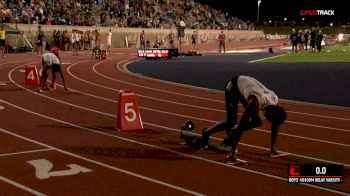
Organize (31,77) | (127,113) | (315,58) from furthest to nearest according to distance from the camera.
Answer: (315,58)
(31,77)
(127,113)

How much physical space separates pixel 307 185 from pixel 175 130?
4141 millimetres

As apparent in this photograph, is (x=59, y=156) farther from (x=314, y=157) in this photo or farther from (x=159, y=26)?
(x=159, y=26)

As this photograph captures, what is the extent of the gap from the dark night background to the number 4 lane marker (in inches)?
3037

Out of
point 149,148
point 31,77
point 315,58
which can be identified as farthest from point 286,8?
point 149,148

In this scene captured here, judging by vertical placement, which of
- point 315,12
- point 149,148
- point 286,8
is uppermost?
point 286,8

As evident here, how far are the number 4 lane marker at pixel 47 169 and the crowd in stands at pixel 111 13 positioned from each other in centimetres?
2844

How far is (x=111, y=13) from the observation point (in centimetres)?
4484

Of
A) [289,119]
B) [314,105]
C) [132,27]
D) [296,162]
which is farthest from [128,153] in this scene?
[132,27]

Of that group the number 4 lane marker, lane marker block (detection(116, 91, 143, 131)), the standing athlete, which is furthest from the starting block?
the number 4 lane marker

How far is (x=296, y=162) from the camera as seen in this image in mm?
7285

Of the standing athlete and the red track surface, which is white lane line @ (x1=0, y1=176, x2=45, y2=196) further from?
the standing athlete

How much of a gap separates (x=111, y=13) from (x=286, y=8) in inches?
1796

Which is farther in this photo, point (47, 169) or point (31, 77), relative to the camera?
point (31, 77)

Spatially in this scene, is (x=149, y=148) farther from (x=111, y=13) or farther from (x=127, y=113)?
(x=111, y=13)
